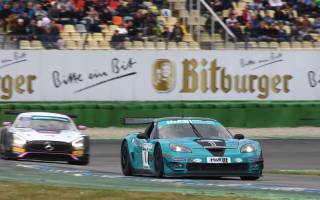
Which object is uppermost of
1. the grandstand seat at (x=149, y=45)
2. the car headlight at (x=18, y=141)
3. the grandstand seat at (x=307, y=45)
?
the grandstand seat at (x=149, y=45)

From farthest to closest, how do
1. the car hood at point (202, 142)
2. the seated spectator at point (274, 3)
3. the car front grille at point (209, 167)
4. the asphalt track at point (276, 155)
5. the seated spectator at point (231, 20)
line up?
the seated spectator at point (274, 3) → the seated spectator at point (231, 20) → the asphalt track at point (276, 155) → the car hood at point (202, 142) → the car front grille at point (209, 167)

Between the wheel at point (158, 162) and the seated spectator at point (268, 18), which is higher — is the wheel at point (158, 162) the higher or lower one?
the lower one

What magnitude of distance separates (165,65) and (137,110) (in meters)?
2.30

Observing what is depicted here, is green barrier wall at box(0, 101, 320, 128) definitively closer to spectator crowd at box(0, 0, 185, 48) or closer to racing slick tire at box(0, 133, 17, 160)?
spectator crowd at box(0, 0, 185, 48)

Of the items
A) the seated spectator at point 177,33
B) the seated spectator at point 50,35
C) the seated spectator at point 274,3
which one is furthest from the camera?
the seated spectator at point 274,3

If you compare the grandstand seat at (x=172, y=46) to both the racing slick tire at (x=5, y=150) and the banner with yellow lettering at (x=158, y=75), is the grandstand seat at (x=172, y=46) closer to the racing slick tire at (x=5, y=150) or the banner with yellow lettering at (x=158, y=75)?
the banner with yellow lettering at (x=158, y=75)

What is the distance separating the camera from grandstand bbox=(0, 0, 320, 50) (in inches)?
968

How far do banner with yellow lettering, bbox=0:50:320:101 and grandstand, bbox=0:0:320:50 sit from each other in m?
0.31

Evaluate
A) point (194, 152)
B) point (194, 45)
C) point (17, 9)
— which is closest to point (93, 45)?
point (17, 9)

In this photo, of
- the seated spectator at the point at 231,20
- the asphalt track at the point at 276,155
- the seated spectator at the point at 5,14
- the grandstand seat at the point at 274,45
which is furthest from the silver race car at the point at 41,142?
the grandstand seat at the point at 274,45

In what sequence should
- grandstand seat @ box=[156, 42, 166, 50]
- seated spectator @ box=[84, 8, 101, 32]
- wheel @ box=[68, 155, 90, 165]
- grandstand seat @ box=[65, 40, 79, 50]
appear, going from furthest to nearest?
grandstand seat @ box=[156, 42, 166, 50] → grandstand seat @ box=[65, 40, 79, 50] → seated spectator @ box=[84, 8, 101, 32] → wheel @ box=[68, 155, 90, 165]

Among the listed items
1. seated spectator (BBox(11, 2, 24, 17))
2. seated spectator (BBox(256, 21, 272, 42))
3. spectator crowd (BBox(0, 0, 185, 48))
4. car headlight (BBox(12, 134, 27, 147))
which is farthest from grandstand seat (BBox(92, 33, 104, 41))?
car headlight (BBox(12, 134, 27, 147))

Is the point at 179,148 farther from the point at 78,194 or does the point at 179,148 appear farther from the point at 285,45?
the point at 285,45

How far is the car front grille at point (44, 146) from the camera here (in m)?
16.0
